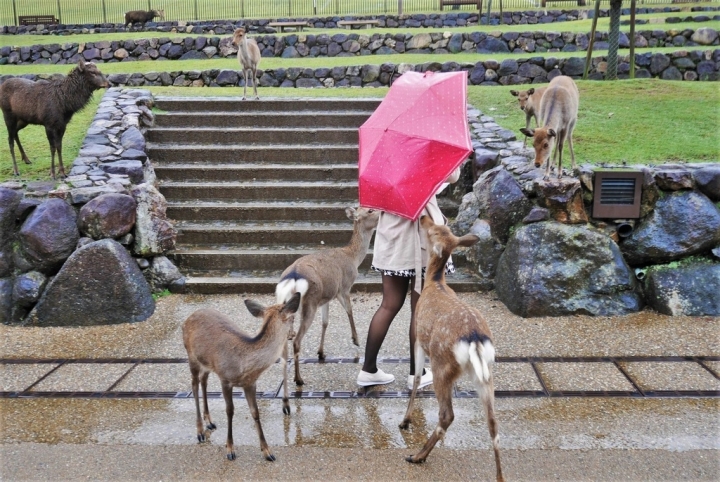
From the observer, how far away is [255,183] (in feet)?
28.9

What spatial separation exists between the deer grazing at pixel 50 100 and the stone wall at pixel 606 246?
525 centimetres

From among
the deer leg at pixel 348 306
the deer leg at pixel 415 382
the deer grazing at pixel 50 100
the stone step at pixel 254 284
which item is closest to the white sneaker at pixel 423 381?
the deer leg at pixel 415 382

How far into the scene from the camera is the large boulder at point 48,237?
21.9 ft

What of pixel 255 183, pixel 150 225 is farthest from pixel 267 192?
pixel 150 225

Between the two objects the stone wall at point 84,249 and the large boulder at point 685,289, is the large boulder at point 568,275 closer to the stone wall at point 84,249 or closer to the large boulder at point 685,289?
the large boulder at point 685,289

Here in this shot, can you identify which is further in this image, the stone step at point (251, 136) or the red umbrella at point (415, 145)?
the stone step at point (251, 136)

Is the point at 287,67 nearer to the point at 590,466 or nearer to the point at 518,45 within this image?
the point at 518,45

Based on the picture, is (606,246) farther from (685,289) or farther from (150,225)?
(150,225)

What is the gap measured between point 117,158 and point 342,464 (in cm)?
563

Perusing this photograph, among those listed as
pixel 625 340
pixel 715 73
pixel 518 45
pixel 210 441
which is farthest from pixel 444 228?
pixel 518 45

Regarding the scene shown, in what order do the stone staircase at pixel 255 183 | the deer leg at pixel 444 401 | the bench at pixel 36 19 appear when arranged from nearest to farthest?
the deer leg at pixel 444 401
the stone staircase at pixel 255 183
the bench at pixel 36 19

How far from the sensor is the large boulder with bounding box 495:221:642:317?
6.46 metres

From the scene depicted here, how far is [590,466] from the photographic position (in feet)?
13.1

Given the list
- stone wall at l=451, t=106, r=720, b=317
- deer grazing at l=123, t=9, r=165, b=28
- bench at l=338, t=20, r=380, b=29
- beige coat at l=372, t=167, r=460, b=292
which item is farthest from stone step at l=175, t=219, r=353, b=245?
deer grazing at l=123, t=9, r=165, b=28
